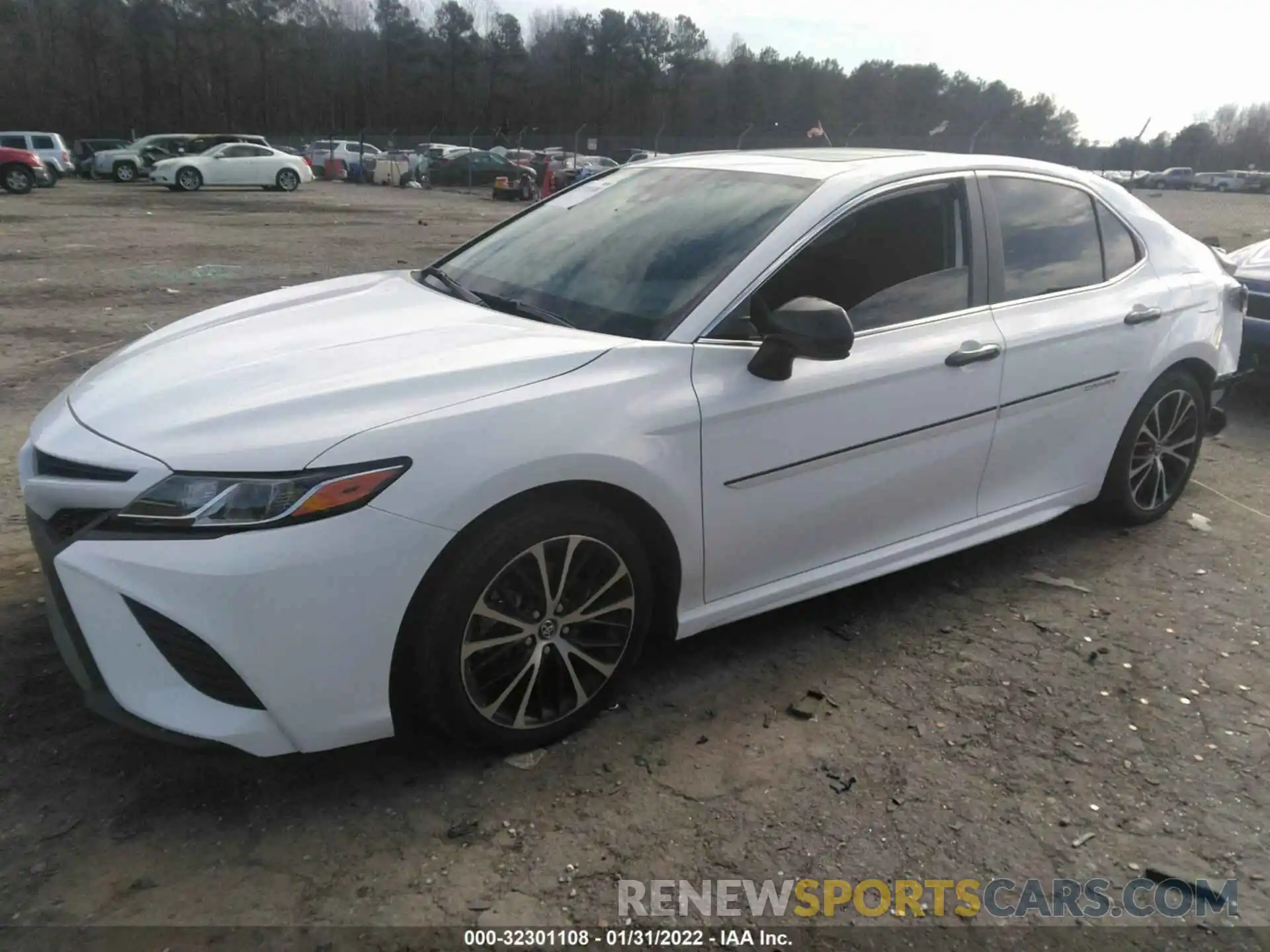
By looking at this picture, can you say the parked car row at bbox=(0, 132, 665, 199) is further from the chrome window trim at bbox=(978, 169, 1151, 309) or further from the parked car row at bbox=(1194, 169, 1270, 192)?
the parked car row at bbox=(1194, 169, 1270, 192)

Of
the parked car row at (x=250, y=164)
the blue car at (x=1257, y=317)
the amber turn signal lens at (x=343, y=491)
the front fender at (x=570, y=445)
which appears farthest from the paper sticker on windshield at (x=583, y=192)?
the parked car row at (x=250, y=164)

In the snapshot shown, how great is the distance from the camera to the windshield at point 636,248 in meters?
3.06

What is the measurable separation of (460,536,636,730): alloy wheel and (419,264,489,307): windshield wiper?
1074 mm

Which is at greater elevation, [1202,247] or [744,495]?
[1202,247]

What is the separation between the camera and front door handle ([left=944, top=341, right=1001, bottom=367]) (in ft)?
11.2

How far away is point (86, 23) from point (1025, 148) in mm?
62265

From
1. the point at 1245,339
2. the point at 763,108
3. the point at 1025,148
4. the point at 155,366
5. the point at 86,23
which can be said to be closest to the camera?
the point at 155,366

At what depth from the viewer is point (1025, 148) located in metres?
33.3

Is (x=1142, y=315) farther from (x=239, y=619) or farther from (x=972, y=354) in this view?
(x=239, y=619)

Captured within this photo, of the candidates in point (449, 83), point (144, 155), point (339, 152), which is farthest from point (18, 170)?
point (449, 83)

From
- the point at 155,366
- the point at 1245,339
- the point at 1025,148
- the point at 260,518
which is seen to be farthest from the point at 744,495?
the point at 1025,148

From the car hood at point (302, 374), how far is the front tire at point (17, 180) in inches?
1111

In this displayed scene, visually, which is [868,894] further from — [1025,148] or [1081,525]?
[1025,148]

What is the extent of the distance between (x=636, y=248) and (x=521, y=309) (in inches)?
18.0
